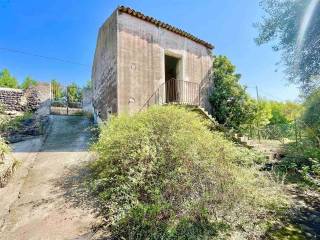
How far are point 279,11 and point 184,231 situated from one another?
291 inches

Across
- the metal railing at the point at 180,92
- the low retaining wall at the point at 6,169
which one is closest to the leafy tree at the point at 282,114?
the metal railing at the point at 180,92

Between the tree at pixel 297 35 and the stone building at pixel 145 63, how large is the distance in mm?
3488

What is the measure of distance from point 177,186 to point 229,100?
875 cm

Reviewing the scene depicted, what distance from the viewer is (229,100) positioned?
12914 millimetres

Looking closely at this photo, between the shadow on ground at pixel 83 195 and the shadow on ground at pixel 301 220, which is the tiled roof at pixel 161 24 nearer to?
the shadow on ground at pixel 83 195

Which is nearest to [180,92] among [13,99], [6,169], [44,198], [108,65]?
[108,65]

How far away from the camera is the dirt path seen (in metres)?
4.47

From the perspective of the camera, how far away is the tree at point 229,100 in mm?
12812

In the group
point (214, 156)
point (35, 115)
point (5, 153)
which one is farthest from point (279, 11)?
point (35, 115)

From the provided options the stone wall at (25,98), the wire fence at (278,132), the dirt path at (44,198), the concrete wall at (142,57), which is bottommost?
the dirt path at (44,198)

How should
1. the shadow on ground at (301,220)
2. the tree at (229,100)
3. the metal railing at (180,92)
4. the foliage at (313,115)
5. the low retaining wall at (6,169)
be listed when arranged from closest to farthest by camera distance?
the shadow on ground at (301,220)
the low retaining wall at (6,169)
the foliage at (313,115)
the metal railing at (180,92)
the tree at (229,100)

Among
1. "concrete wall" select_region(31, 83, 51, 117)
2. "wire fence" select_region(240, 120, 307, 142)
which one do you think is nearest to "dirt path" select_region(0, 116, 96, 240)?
"concrete wall" select_region(31, 83, 51, 117)

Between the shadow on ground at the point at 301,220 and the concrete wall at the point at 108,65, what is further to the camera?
the concrete wall at the point at 108,65

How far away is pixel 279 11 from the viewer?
8.31 metres
